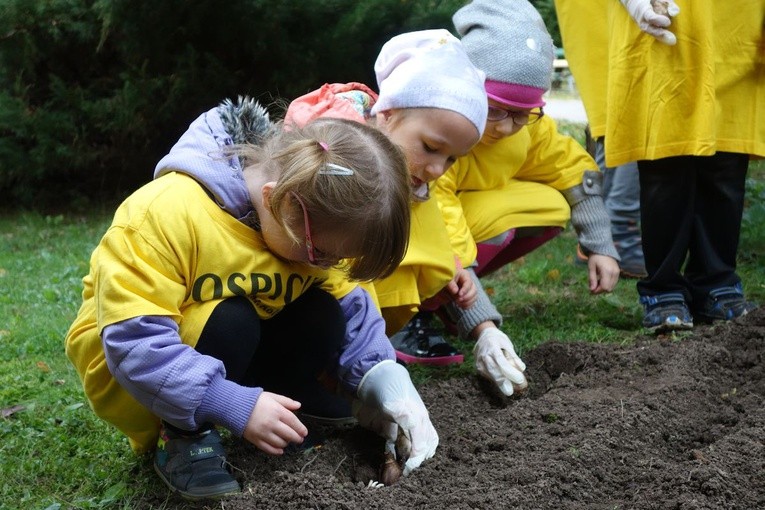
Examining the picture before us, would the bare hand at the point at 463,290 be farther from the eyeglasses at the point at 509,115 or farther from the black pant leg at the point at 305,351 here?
the black pant leg at the point at 305,351

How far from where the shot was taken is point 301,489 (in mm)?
2014

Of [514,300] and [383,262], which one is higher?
[383,262]

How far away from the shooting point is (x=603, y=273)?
330 centimetres

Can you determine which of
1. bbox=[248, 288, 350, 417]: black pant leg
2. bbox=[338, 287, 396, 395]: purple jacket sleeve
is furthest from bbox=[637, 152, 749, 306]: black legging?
bbox=[248, 288, 350, 417]: black pant leg

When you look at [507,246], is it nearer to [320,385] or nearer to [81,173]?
[320,385]

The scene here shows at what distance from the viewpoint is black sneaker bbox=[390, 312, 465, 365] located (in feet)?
10.4

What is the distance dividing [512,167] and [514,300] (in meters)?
0.73

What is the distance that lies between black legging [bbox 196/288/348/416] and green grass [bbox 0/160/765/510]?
353 millimetres

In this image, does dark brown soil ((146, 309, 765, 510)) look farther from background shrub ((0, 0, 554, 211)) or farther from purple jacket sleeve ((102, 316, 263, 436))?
background shrub ((0, 0, 554, 211))

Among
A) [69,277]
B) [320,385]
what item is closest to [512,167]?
[320,385]

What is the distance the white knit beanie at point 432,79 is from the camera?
2537 mm

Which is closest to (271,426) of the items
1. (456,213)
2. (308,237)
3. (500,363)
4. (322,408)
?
(308,237)

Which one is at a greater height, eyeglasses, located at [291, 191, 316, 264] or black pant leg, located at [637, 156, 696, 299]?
eyeglasses, located at [291, 191, 316, 264]

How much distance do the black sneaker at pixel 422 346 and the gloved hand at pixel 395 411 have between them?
2.39 feet
